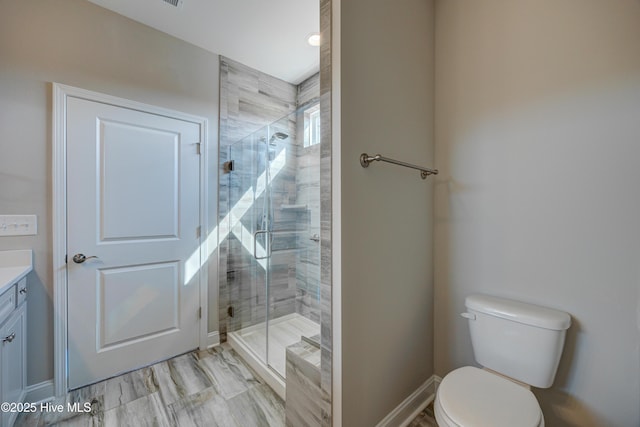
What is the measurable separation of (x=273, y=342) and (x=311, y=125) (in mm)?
1966

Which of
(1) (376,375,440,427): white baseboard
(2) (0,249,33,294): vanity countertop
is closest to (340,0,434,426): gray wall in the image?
(1) (376,375,440,427): white baseboard

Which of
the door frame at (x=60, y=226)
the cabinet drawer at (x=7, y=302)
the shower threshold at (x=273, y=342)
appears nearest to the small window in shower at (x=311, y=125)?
the door frame at (x=60, y=226)

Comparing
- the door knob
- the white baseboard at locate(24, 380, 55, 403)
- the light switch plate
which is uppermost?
the light switch plate

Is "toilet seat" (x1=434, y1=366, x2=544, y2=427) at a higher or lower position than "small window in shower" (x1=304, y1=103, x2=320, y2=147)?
lower

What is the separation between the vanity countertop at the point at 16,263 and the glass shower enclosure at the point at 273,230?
1218 millimetres

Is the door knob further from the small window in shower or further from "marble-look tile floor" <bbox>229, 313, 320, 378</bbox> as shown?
the small window in shower

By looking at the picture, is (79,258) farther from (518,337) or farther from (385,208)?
(518,337)

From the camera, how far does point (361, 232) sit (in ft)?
3.93

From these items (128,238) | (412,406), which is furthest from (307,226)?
(412,406)

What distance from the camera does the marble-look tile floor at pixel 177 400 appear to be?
4.86 feet

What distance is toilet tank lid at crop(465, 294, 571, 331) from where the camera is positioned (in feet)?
3.76

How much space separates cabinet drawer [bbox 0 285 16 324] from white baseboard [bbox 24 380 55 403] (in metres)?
0.65

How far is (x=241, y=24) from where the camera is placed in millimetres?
1952

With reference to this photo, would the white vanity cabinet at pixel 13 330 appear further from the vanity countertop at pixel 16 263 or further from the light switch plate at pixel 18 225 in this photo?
the light switch plate at pixel 18 225
